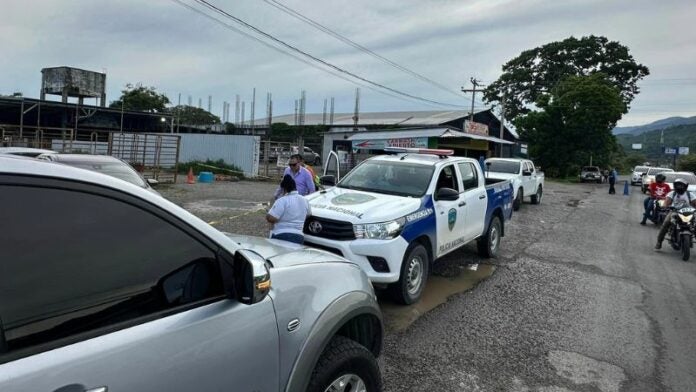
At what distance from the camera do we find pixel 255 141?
24.9 m

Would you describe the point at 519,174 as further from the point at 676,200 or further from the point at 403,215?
the point at 403,215

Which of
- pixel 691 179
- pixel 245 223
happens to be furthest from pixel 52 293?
pixel 691 179

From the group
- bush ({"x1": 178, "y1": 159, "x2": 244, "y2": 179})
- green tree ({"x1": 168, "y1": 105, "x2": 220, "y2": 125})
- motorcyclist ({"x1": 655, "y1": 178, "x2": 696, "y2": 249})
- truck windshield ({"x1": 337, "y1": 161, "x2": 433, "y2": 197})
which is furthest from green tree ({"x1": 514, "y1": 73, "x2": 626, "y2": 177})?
green tree ({"x1": 168, "y1": 105, "x2": 220, "y2": 125})

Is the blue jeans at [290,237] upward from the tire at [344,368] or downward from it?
upward

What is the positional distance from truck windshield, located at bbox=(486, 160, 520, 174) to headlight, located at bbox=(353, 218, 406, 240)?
12.3 meters

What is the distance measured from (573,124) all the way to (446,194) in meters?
37.7

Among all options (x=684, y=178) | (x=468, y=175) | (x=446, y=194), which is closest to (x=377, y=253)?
(x=446, y=194)

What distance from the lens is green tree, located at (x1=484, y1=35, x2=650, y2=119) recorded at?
4872 cm

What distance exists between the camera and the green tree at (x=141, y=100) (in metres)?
53.8

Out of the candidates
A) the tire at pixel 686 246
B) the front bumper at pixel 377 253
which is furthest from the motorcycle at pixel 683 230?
the front bumper at pixel 377 253

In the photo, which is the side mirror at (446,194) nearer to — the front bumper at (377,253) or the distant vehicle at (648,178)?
the front bumper at (377,253)

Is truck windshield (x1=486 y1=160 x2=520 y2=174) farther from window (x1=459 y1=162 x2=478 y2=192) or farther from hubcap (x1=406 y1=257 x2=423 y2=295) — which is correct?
hubcap (x1=406 y1=257 x2=423 y2=295)

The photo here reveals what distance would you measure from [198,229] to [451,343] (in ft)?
11.1

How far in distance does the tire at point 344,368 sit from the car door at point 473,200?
448 centimetres
